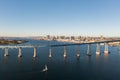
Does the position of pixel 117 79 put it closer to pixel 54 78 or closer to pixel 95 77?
pixel 95 77

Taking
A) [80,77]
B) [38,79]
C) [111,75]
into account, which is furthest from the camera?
[111,75]

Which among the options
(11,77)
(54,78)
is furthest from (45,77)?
(11,77)

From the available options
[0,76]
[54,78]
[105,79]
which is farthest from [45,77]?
[105,79]

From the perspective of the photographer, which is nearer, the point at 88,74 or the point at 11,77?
the point at 11,77

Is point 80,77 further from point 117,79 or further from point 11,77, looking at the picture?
point 11,77

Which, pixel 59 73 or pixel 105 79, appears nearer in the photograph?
pixel 105 79

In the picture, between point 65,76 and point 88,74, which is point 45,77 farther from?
point 88,74

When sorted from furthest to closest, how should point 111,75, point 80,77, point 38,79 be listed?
point 111,75, point 80,77, point 38,79
